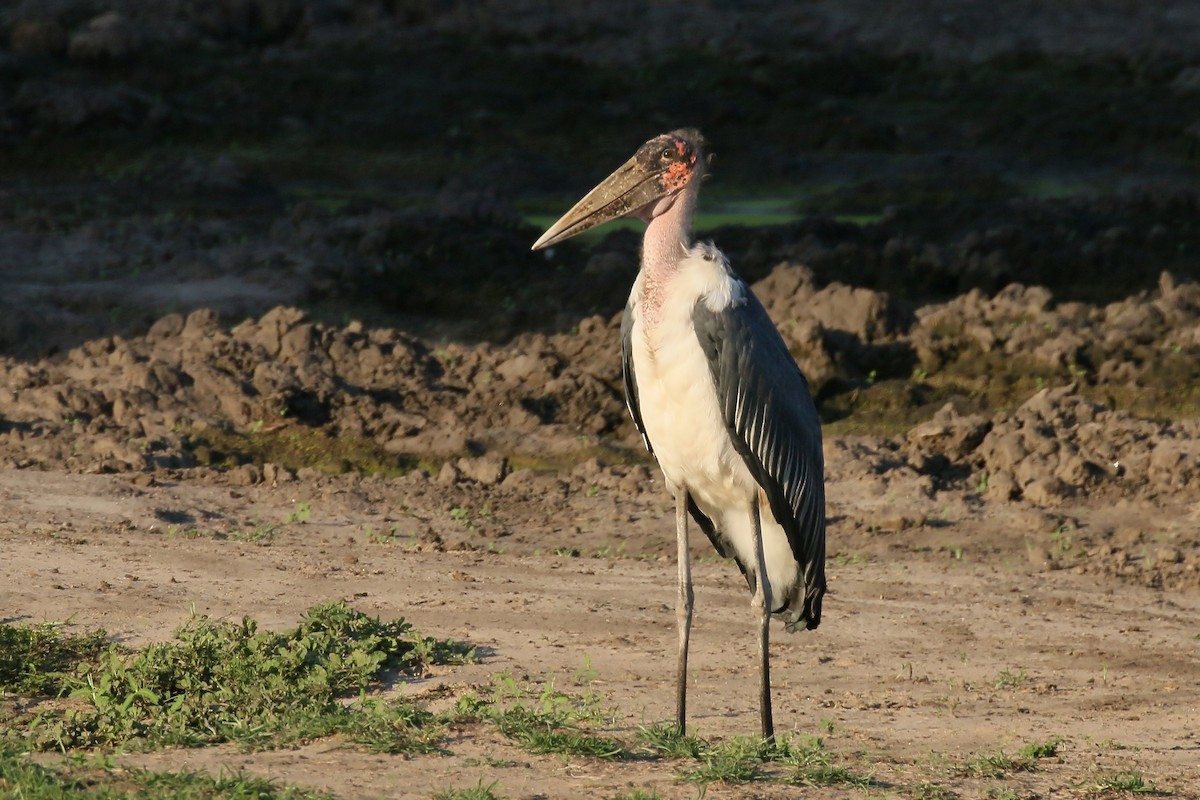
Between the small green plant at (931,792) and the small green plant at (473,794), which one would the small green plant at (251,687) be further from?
the small green plant at (931,792)

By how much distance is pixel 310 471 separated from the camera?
8422mm

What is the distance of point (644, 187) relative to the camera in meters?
5.29

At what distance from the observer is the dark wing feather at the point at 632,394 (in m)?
5.28

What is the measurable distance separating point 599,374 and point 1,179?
9147 mm

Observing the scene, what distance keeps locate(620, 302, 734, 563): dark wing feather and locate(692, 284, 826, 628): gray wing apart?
0.27m

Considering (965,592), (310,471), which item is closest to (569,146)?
(310,471)

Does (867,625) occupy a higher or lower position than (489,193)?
lower

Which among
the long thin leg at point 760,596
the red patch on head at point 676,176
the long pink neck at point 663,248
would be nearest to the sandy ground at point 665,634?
the long thin leg at point 760,596

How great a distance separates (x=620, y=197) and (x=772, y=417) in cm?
79

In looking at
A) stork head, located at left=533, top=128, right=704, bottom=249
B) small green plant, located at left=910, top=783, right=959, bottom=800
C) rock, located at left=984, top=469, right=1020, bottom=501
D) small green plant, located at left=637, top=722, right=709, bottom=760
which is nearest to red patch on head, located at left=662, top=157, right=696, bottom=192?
stork head, located at left=533, top=128, right=704, bottom=249

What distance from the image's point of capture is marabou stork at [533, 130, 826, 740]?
507 cm

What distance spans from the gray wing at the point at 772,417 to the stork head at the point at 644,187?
37cm

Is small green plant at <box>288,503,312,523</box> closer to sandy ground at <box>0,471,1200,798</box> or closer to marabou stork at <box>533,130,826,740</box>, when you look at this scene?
sandy ground at <box>0,471,1200,798</box>

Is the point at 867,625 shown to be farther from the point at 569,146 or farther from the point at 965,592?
the point at 569,146
